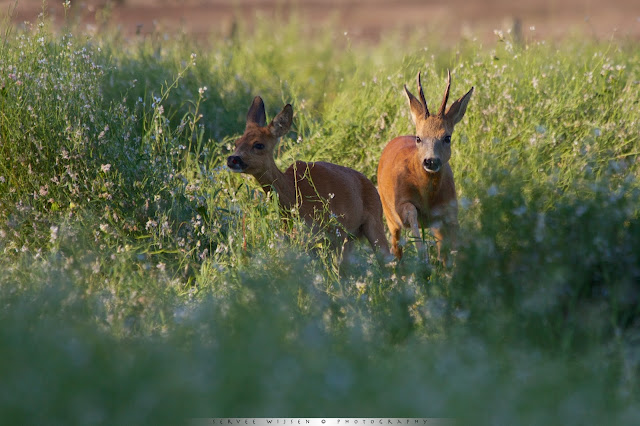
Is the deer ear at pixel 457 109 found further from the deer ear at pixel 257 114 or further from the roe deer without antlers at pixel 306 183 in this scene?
the deer ear at pixel 257 114

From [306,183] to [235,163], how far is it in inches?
26.0

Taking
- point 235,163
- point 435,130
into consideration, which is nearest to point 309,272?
point 235,163

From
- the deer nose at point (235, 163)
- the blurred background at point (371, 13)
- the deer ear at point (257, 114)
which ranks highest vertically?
the blurred background at point (371, 13)

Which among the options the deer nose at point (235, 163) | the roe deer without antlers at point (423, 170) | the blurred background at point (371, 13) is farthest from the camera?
the blurred background at point (371, 13)

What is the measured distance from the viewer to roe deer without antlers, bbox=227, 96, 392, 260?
19.9 feet

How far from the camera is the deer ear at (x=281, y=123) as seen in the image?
20.4 ft

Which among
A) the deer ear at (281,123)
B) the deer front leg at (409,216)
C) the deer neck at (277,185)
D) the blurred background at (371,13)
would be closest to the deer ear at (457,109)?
the deer front leg at (409,216)

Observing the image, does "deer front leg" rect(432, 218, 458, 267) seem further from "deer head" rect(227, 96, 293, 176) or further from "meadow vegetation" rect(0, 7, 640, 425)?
"deer head" rect(227, 96, 293, 176)

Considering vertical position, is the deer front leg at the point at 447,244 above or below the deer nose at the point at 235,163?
below

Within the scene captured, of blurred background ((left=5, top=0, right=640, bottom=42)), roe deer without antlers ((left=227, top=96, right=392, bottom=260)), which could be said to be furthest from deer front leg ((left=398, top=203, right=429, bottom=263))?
blurred background ((left=5, top=0, right=640, bottom=42))

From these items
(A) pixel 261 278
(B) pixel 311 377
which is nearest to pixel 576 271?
(A) pixel 261 278

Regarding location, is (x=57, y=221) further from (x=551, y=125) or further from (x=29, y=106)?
(x=551, y=125)

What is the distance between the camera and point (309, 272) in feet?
15.5

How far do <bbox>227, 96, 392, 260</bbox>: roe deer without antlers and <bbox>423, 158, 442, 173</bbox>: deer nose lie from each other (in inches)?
19.9
